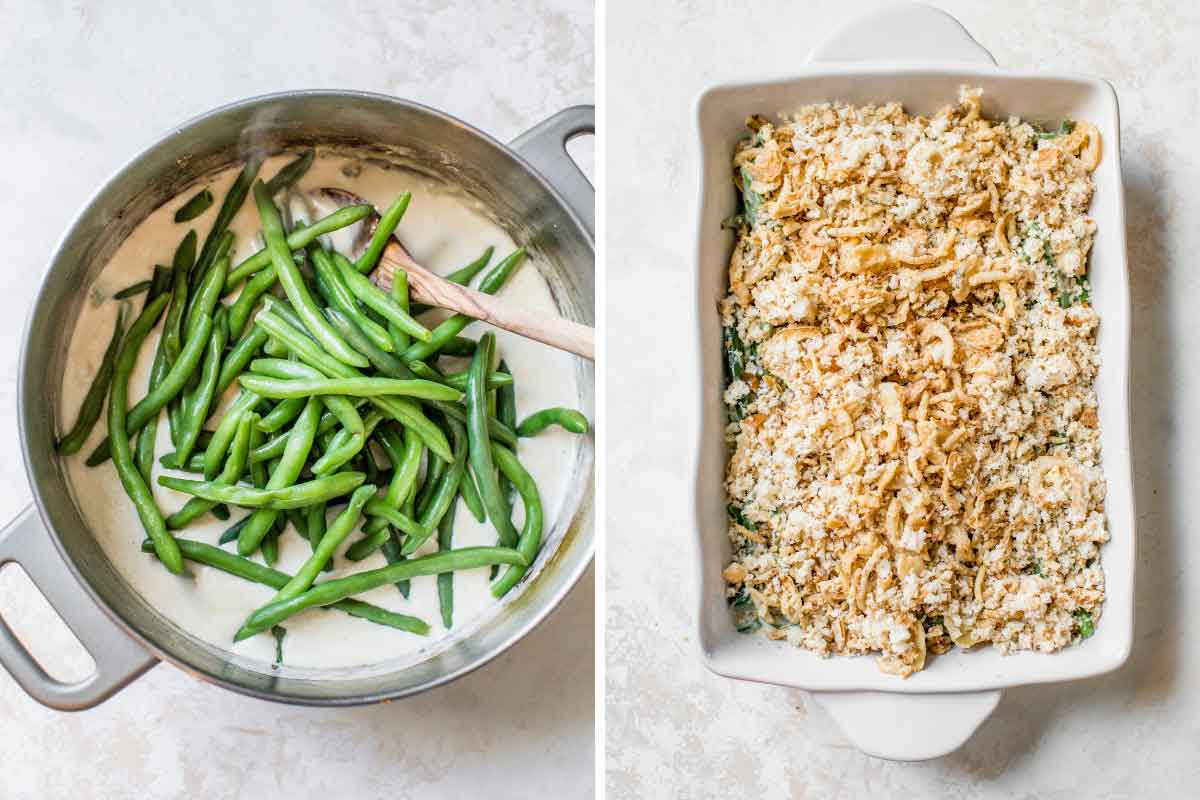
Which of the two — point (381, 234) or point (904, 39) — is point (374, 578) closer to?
point (381, 234)

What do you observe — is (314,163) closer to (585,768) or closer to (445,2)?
(445,2)

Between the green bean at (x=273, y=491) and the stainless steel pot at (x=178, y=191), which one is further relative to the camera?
the green bean at (x=273, y=491)

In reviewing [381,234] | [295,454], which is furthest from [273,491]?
[381,234]

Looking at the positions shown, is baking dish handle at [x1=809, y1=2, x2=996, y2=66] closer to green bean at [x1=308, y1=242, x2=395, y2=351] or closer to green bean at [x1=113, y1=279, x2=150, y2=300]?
green bean at [x1=308, y1=242, x2=395, y2=351]

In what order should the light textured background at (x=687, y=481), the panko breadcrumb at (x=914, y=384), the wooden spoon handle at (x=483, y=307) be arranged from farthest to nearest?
the wooden spoon handle at (x=483, y=307)
the light textured background at (x=687, y=481)
the panko breadcrumb at (x=914, y=384)

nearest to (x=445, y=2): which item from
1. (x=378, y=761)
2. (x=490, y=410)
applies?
(x=490, y=410)

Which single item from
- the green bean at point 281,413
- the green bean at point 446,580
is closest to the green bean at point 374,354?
the green bean at point 281,413

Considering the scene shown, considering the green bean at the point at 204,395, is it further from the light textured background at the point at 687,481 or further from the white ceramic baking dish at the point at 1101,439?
the white ceramic baking dish at the point at 1101,439
